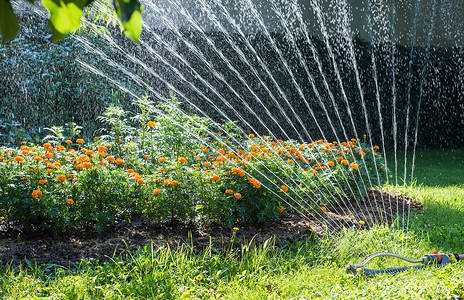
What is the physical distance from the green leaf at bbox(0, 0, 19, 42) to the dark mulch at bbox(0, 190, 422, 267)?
212cm

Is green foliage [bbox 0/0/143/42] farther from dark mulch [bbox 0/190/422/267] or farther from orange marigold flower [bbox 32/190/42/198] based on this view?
orange marigold flower [bbox 32/190/42/198]

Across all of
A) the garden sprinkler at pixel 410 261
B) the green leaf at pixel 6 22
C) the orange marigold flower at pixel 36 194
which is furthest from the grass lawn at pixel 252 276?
the green leaf at pixel 6 22

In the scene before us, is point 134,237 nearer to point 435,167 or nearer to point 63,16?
point 63,16

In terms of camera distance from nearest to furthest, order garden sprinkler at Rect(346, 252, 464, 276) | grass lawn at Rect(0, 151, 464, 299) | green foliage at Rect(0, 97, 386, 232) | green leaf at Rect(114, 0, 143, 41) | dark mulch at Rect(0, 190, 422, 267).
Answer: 1. green leaf at Rect(114, 0, 143, 41)
2. grass lawn at Rect(0, 151, 464, 299)
3. garden sprinkler at Rect(346, 252, 464, 276)
4. dark mulch at Rect(0, 190, 422, 267)
5. green foliage at Rect(0, 97, 386, 232)

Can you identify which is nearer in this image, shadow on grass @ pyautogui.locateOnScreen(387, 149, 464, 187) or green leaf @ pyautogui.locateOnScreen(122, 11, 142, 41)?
green leaf @ pyautogui.locateOnScreen(122, 11, 142, 41)

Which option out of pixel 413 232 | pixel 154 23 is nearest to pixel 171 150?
pixel 413 232

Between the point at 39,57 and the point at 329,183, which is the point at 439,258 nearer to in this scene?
the point at 329,183

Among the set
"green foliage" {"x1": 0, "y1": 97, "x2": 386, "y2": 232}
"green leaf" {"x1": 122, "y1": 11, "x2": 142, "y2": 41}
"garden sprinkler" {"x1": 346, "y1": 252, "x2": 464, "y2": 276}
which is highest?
"green leaf" {"x1": 122, "y1": 11, "x2": 142, "y2": 41}

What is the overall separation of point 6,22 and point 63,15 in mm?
111

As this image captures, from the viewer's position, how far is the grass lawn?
7.81 ft

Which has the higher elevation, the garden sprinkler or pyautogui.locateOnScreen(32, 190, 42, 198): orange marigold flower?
pyautogui.locateOnScreen(32, 190, 42, 198): orange marigold flower

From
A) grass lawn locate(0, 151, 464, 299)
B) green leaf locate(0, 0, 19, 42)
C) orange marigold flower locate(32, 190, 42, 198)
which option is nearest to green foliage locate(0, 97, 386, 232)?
orange marigold flower locate(32, 190, 42, 198)

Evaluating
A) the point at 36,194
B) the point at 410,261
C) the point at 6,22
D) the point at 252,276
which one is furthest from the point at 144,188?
the point at 6,22

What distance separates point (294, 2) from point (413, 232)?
8.50m
